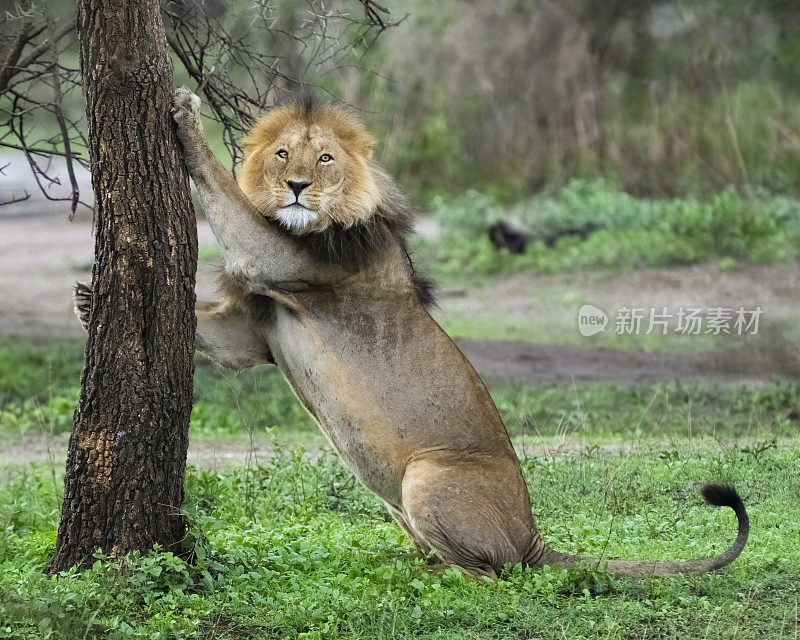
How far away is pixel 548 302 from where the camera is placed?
1305 centimetres

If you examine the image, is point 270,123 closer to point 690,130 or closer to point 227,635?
point 227,635

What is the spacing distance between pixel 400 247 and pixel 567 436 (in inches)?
136

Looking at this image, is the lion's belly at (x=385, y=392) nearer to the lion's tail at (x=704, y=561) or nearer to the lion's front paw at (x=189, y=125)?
the lion's tail at (x=704, y=561)

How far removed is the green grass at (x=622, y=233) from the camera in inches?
544

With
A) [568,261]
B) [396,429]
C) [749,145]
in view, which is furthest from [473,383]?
[749,145]

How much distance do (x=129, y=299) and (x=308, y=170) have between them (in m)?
1.10

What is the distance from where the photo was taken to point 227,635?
435cm

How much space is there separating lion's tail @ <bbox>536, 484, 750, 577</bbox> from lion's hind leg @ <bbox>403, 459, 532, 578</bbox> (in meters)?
0.29

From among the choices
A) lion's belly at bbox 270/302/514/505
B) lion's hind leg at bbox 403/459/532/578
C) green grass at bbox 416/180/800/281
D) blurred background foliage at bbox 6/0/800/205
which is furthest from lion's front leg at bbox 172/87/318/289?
blurred background foliage at bbox 6/0/800/205

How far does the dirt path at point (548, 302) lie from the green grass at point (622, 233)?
0.31 metres

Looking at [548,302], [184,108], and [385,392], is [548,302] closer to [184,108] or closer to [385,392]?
[385,392]

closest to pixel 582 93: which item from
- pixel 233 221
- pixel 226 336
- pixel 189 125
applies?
pixel 226 336

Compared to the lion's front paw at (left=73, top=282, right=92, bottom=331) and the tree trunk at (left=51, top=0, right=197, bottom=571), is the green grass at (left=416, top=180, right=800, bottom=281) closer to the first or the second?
the lion's front paw at (left=73, top=282, right=92, bottom=331)

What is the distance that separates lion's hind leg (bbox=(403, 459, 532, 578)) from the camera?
16.8 ft
